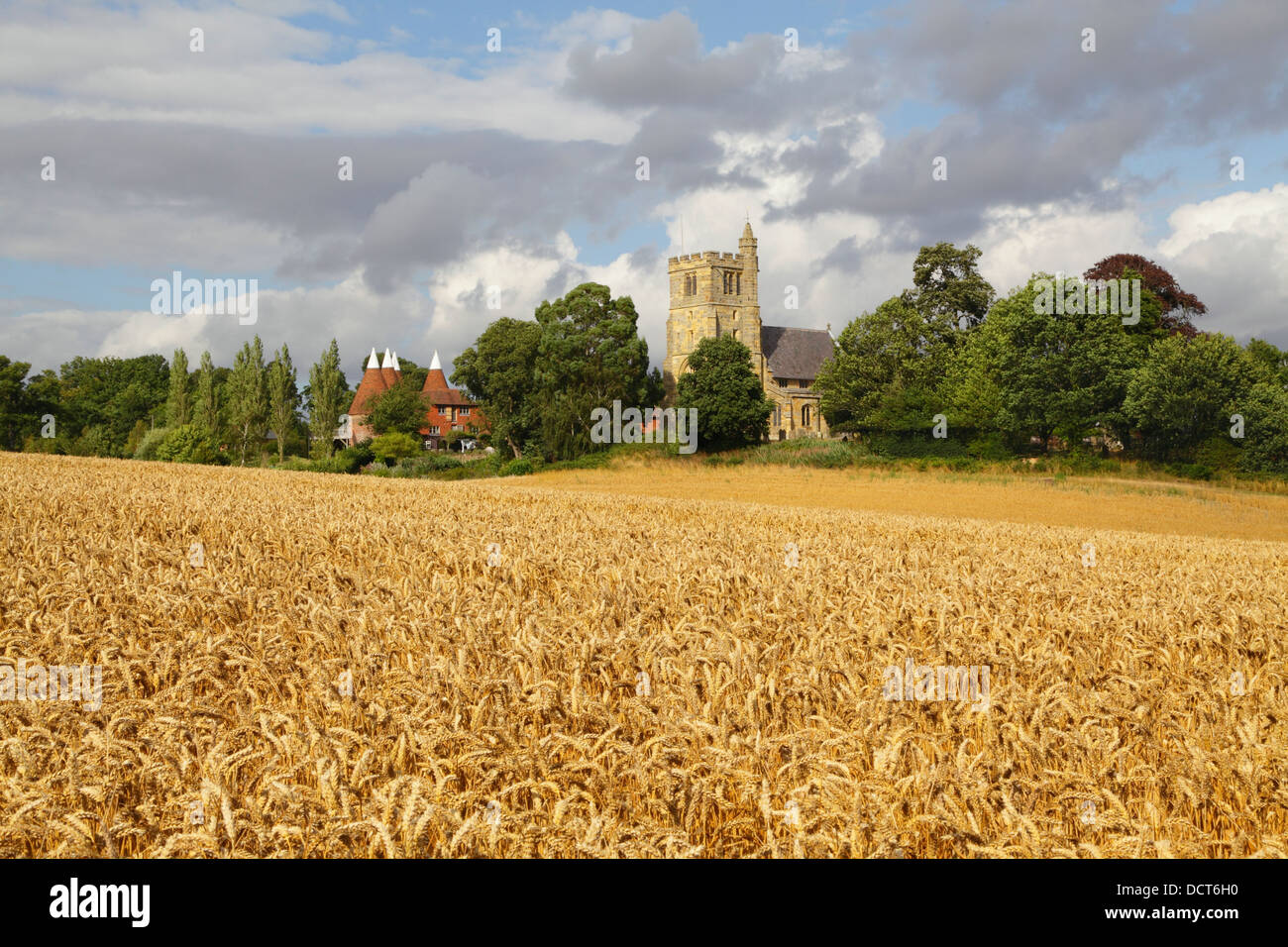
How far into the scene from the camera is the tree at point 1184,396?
186ft

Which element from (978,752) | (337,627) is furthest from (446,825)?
(337,627)

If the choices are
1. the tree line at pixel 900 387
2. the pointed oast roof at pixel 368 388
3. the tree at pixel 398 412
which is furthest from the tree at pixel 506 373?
the pointed oast roof at pixel 368 388

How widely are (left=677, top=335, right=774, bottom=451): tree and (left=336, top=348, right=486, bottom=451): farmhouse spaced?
3002cm

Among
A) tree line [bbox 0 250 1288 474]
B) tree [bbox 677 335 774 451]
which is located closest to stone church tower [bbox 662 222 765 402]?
tree line [bbox 0 250 1288 474]

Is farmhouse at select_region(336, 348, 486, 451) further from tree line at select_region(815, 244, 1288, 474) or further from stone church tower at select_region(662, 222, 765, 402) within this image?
tree line at select_region(815, 244, 1288, 474)

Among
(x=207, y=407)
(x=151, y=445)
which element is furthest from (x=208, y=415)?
(x=151, y=445)

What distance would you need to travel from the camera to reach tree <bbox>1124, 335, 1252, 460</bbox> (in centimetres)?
5681

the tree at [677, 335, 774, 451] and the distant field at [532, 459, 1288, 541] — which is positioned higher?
the tree at [677, 335, 774, 451]

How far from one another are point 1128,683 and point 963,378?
215 feet

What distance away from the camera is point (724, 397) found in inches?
3209

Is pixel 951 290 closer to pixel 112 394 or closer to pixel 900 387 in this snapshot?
pixel 900 387

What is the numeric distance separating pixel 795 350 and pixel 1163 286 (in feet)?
178

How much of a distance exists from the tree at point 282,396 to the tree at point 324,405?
183 centimetres

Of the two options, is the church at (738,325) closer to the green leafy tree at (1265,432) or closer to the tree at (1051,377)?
the tree at (1051,377)
